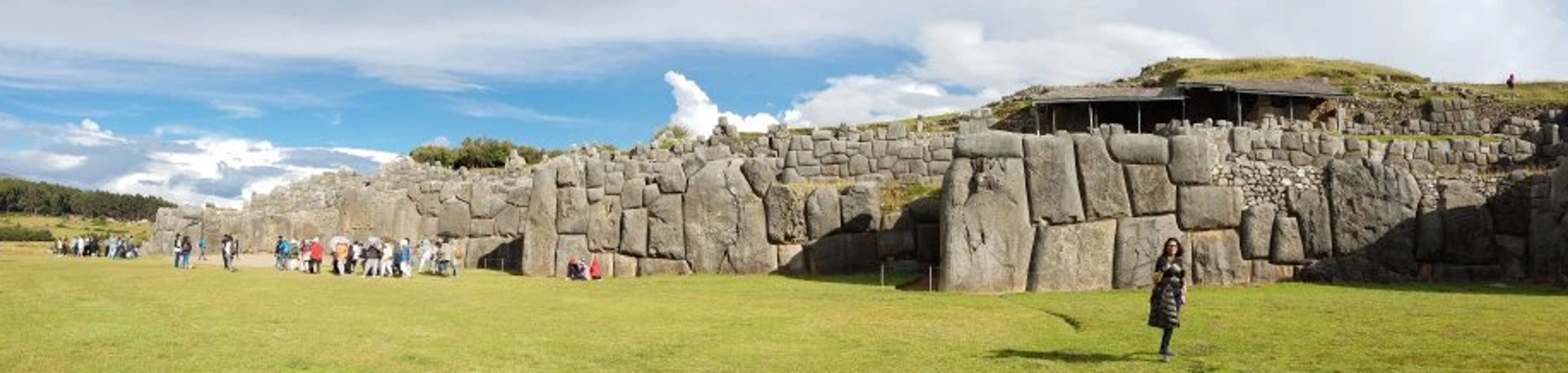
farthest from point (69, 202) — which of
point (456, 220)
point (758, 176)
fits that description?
point (758, 176)

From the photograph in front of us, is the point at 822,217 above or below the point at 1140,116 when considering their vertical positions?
below

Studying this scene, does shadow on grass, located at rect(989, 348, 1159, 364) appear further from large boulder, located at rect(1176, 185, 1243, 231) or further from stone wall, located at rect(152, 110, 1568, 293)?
large boulder, located at rect(1176, 185, 1243, 231)

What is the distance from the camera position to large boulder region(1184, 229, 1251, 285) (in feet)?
91.0

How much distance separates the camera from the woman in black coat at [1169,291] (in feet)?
46.3

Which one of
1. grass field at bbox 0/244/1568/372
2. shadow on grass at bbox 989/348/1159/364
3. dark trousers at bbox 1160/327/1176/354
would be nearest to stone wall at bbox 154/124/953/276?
grass field at bbox 0/244/1568/372

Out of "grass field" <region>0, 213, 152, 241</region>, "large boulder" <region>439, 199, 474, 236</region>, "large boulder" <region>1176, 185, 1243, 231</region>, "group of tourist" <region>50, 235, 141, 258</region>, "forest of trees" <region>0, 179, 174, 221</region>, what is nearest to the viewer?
"large boulder" <region>1176, 185, 1243, 231</region>

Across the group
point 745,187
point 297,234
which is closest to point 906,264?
point 745,187

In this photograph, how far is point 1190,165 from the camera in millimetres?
28016

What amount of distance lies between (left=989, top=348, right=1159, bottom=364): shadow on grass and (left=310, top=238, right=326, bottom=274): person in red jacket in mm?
22646

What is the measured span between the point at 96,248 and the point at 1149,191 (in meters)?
42.8

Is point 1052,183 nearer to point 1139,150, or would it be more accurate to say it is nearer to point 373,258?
point 1139,150

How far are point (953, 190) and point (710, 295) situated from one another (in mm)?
6105

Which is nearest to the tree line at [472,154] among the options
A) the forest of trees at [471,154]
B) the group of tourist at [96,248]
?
the forest of trees at [471,154]

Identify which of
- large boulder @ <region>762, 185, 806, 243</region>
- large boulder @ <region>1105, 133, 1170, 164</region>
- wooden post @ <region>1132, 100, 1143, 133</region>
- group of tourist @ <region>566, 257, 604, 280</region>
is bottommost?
group of tourist @ <region>566, 257, 604, 280</region>
